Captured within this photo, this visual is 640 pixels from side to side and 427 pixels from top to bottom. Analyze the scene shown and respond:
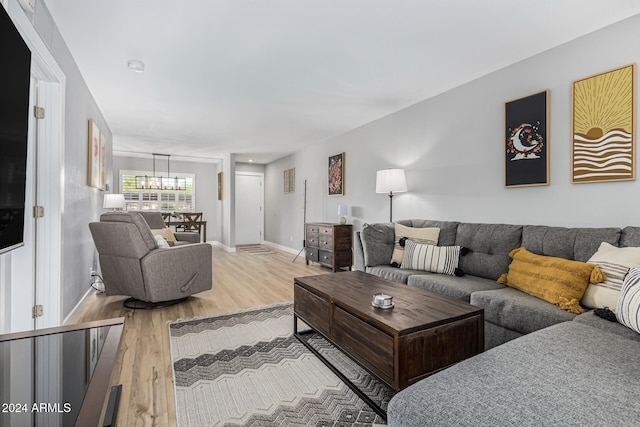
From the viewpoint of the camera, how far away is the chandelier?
760cm

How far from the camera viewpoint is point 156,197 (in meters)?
7.96

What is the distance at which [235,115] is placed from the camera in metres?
4.43

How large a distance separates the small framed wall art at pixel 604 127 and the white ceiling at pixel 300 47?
17.4 inches

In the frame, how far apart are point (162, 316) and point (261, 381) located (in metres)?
1.57

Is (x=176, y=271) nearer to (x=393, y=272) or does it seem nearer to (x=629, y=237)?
(x=393, y=272)

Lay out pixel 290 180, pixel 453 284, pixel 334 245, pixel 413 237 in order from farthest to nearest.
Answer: pixel 290 180 < pixel 334 245 < pixel 413 237 < pixel 453 284

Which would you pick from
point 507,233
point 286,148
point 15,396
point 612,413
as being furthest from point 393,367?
point 286,148

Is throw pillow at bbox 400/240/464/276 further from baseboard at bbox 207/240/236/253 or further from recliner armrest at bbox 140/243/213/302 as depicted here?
baseboard at bbox 207/240/236/253

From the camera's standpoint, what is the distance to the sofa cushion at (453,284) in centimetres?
235

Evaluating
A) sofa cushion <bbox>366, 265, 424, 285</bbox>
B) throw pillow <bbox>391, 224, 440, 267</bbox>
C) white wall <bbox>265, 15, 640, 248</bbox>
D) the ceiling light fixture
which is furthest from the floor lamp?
the ceiling light fixture

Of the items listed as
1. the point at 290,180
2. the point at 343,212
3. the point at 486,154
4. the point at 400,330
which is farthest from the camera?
the point at 290,180

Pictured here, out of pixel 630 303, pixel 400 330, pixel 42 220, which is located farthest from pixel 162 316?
pixel 630 303

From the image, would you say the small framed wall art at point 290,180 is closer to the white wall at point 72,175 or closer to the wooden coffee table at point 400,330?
the white wall at point 72,175

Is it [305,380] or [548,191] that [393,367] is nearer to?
[305,380]
